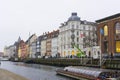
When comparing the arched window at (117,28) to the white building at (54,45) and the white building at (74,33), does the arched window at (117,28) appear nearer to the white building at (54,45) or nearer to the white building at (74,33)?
the white building at (74,33)

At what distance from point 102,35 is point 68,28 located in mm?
64577

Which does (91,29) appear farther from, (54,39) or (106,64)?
(106,64)

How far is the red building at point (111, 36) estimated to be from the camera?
8962 centimetres

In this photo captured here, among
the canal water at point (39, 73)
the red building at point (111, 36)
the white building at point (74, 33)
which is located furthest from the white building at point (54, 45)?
the red building at point (111, 36)

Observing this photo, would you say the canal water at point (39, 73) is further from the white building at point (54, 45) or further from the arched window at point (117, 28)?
the white building at point (54, 45)

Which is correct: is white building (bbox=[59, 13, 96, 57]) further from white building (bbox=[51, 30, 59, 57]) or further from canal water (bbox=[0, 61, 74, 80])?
canal water (bbox=[0, 61, 74, 80])

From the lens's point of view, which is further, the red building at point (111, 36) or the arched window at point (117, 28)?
the arched window at point (117, 28)

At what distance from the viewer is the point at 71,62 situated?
4195 inches

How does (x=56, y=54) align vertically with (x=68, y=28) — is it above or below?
below

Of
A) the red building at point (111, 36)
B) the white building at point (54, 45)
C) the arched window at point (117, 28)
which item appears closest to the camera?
the red building at point (111, 36)

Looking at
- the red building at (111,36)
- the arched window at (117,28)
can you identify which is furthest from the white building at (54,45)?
the arched window at (117,28)

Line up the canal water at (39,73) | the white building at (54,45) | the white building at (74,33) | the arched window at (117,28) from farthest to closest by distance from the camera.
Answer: the white building at (54,45)
the white building at (74,33)
the arched window at (117,28)
the canal water at (39,73)

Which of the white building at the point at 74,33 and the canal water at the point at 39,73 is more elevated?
the white building at the point at 74,33

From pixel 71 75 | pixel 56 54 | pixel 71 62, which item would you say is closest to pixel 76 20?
pixel 56 54
